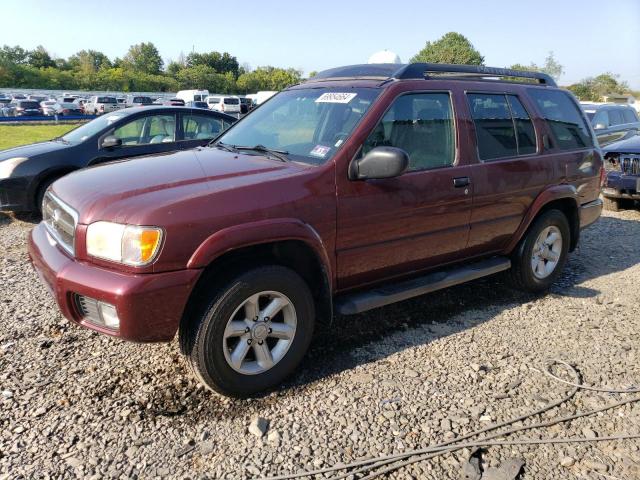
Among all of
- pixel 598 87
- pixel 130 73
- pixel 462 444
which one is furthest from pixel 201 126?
pixel 130 73

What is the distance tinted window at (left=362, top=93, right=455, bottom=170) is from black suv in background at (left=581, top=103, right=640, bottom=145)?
29.2 feet

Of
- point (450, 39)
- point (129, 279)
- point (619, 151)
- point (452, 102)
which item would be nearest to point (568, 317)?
point (452, 102)

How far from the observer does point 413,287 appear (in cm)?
367

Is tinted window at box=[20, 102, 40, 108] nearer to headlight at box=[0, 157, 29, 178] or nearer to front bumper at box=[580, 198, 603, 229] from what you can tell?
headlight at box=[0, 157, 29, 178]

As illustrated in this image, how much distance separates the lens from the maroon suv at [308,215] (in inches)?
104

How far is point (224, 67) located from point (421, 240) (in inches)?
4192

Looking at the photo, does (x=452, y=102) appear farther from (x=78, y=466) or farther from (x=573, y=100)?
(x=78, y=466)

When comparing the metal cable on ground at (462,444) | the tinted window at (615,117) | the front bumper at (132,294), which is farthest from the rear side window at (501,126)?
the tinted window at (615,117)

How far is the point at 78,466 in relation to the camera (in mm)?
2441

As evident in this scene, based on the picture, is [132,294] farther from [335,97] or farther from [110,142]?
[110,142]

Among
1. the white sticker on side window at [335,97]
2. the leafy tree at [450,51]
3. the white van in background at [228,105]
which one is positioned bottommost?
the white van in background at [228,105]

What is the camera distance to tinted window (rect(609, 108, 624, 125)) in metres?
12.0

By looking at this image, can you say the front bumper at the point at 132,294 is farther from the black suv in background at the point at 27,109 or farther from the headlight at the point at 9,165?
the black suv in background at the point at 27,109

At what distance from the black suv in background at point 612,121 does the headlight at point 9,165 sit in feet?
36.2
